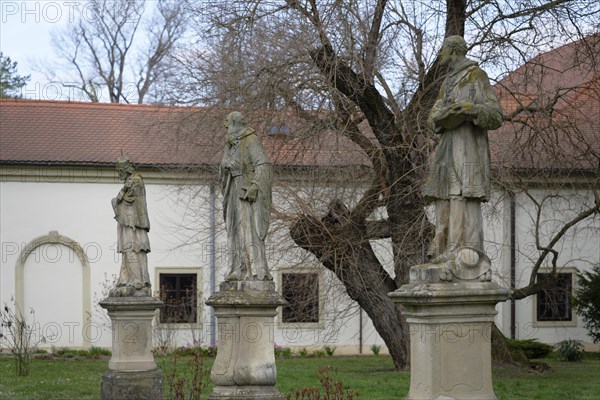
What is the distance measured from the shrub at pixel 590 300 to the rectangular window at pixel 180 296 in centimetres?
956

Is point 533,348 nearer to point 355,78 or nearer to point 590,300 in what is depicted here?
point 590,300

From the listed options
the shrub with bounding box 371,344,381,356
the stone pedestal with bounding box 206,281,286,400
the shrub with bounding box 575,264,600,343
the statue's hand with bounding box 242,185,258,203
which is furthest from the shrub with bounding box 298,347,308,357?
the statue's hand with bounding box 242,185,258,203

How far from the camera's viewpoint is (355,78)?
17.6 metres

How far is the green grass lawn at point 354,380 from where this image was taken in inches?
652

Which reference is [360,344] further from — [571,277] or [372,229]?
[372,229]

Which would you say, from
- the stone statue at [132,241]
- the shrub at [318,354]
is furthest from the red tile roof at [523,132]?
the shrub at [318,354]

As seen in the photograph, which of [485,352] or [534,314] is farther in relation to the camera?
[534,314]

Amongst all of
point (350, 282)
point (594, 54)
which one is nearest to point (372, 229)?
point (350, 282)

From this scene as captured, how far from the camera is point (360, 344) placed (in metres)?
28.1

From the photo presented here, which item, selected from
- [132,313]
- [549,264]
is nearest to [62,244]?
[132,313]

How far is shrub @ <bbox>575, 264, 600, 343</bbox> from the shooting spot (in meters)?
25.1

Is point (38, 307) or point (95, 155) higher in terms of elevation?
point (95, 155)

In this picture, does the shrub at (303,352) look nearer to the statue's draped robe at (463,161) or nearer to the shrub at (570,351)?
the shrub at (570,351)

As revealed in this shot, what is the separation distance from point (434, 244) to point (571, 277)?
21.2 metres
